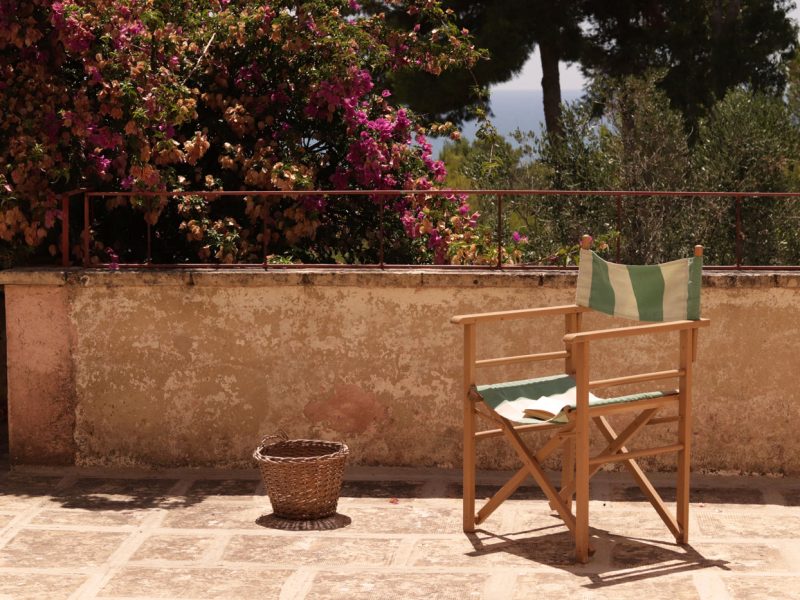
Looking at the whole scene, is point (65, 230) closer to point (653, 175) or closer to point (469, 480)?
point (469, 480)

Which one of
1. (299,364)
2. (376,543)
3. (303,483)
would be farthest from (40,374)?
(376,543)

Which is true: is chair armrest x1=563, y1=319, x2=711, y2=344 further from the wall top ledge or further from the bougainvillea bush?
the bougainvillea bush

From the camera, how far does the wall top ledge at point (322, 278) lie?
6285mm

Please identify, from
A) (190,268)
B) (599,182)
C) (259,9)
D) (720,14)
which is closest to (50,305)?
(190,268)

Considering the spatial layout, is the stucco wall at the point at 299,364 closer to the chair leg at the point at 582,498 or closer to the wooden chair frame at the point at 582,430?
the wooden chair frame at the point at 582,430

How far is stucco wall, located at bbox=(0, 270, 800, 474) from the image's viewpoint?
6316 millimetres

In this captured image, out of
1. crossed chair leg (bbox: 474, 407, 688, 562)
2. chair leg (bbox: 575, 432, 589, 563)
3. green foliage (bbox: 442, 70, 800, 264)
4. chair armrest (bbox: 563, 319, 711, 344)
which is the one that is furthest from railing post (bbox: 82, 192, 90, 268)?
green foliage (bbox: 442, 70, 800, 264)

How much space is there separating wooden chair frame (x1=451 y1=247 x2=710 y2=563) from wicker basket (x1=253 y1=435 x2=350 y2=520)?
580 millimetres

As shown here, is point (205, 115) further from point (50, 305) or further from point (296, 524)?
point (296, 524)

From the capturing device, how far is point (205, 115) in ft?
25.8

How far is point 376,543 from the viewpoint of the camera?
5.41m

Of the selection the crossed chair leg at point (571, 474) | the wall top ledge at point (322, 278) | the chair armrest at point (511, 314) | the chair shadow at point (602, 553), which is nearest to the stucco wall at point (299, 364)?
the wall top ledge at point (322, 278)

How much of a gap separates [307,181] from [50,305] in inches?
66.3

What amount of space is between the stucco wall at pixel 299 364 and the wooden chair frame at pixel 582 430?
2.54 feet
